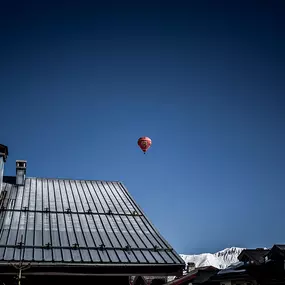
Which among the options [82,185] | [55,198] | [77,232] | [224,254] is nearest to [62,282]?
[77,232]

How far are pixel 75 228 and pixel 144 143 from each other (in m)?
12.2

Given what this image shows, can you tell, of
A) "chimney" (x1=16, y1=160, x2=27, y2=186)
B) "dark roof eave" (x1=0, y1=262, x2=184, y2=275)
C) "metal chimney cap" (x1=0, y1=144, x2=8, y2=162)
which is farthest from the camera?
"chimney" (x1=16, y1=160, x2=27, y2=186)

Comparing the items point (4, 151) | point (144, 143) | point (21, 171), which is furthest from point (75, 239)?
point (144, 143)

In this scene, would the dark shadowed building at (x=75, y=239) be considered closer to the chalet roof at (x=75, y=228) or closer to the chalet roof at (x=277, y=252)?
the chalet roof at (x=75, y=228)

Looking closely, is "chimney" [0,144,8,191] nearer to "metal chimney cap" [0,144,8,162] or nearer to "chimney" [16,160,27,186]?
"metal chimney cap" [0,144,8,162]

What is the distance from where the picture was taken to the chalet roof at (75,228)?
1390 cm

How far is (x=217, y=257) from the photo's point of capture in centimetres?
17375

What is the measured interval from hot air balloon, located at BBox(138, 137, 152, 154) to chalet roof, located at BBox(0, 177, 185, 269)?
22.5 ft

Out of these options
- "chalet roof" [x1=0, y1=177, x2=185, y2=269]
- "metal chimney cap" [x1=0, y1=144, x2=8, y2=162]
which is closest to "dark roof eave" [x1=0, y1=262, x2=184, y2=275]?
"chalet roof" [x1=0, y1=177, x2=185, y2=269]

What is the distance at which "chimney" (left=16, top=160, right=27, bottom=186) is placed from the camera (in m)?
20.3

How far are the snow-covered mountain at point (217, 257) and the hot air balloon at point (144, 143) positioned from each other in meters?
148

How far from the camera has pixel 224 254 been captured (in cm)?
17512

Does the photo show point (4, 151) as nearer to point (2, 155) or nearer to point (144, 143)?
point (2, 155)

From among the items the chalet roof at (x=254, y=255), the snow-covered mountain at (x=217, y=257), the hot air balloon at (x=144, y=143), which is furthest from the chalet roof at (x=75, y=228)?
the snow-covered mountain at (x=217, y=257)
